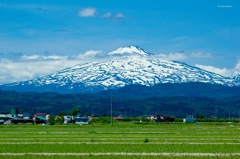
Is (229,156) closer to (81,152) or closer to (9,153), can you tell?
(81,152)

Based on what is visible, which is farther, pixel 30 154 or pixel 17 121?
pixel 17 121

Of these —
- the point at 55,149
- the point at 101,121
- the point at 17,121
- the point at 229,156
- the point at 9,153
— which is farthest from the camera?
the point at 17,121

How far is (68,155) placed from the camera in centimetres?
3900

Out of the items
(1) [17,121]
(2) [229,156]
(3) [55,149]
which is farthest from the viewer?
(1) [17,121]

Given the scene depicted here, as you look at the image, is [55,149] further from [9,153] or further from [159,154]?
[159,154]

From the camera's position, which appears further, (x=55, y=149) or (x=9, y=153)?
(x=55, y=149)

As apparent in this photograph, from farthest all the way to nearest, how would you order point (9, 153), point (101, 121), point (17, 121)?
point (17, 121), point (101, 121), point (9, 153)

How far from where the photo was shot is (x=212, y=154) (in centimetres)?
3966

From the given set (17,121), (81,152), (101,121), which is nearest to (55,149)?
(81,152)

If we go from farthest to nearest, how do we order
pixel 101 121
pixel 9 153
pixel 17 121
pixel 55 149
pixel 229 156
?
pixel 17 121 → pixel 101 121 → pixel 55 149 → pixel 9 153 → pixel 229 156

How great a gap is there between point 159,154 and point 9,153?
10310 mm

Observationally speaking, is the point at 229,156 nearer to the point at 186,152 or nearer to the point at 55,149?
the point at 186,152

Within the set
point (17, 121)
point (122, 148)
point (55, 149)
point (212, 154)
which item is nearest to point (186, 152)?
point (212, 154)

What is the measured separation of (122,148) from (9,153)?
8934 millimetres
